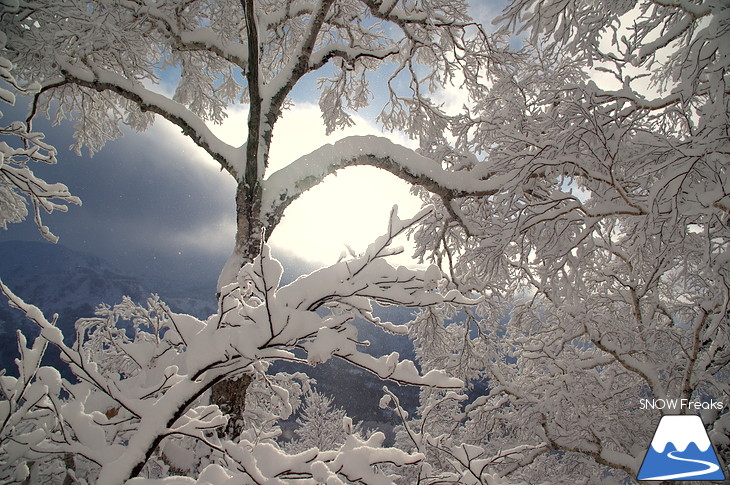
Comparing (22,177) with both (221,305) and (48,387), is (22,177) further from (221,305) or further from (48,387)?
(221,305)

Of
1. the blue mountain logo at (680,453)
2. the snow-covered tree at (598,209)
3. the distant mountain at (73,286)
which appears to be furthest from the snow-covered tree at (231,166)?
the distant mountain at (73,286)

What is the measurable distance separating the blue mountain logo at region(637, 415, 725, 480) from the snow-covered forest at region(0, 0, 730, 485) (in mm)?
931

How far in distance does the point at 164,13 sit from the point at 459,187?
4.24 meters

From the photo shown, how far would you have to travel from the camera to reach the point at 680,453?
396cm

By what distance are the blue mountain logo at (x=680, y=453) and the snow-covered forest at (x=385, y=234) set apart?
931mm

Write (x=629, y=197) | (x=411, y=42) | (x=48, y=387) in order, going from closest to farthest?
(x=48, y=387) < (x=629, y=197) < (x=411, y=42)

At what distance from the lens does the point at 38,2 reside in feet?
10.8

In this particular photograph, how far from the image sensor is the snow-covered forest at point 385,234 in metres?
1.31

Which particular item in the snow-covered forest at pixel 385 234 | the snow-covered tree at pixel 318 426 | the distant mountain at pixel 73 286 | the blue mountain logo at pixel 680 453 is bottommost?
the snow-covered tree at pixel 318 426

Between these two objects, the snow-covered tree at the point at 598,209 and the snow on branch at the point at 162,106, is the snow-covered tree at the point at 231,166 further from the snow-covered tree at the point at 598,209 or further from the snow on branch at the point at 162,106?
the snow-covered tree at the point at 598,209

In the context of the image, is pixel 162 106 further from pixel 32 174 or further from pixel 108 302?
pixel 108 302

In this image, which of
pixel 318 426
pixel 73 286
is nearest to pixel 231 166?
pixel 318 426

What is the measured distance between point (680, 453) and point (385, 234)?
16.7ft

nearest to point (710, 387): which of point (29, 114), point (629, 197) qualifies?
point (629, 197)
